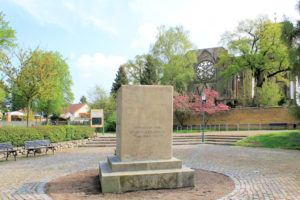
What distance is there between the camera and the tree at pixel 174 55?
126ft

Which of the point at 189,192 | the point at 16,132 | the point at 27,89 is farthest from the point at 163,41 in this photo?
the point at 189,192

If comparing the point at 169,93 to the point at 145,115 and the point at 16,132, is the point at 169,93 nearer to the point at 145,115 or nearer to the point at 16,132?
the point at 145,115

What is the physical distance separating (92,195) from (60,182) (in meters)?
1.80

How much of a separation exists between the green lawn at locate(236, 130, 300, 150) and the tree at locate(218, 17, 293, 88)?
18.7m

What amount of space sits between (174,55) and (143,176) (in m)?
34.1

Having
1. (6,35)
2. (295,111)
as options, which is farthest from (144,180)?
(6,35)

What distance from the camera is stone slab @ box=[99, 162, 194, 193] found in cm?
606

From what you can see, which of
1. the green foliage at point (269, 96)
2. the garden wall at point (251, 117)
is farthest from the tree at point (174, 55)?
the green foliage at point (269, 96)

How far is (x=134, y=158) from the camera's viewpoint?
6.71m

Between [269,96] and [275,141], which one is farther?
[269,96]

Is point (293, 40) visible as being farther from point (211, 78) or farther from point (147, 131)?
point (211, 78)

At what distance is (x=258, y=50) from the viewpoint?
1407 inches

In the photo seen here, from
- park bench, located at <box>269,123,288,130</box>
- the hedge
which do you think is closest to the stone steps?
the hedge

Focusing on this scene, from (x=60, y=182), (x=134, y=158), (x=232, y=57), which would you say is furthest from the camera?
(x=232, y=57)
